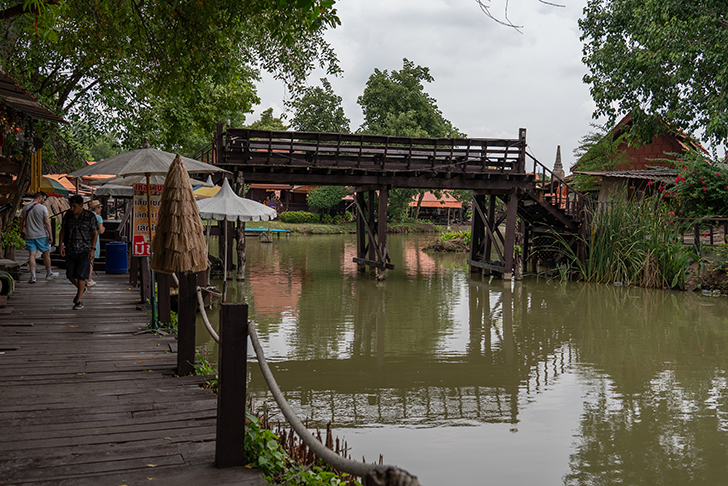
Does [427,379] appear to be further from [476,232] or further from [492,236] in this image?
[476,232]

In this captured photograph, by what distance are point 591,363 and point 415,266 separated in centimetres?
1555

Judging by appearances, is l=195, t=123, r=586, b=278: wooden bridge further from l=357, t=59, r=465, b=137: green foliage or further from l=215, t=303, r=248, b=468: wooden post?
l=357, t=59, r=465, b=137: green foliage

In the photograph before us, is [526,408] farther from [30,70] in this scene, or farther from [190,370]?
[30,70]

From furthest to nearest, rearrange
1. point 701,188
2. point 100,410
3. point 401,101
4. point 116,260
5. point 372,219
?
point 401,101, point 372,219, point 701,188, point 116,260, point 100,410

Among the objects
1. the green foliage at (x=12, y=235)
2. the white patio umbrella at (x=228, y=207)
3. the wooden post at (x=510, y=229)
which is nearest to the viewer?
the white patio umbrella at (x=228, y=207)

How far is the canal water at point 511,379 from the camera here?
232 inches

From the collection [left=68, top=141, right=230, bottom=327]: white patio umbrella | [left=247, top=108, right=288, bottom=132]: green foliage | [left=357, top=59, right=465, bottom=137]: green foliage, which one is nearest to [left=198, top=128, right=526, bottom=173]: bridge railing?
[left=68, top=141, right=230, bottom=327]: white patio umbrella

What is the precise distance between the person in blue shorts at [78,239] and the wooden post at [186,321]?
3.94m

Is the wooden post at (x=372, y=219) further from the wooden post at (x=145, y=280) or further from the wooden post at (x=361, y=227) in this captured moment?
the wooden post at (x=145, y=280)

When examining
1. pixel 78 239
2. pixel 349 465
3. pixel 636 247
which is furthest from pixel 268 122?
pixel 349 465

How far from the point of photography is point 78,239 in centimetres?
909

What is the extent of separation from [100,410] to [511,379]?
5.61 metres

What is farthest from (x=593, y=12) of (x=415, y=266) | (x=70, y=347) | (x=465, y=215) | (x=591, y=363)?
(x=465, y=215)

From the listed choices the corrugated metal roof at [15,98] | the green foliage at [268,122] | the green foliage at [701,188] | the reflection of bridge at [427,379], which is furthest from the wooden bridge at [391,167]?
the green foliage at [268,122]
